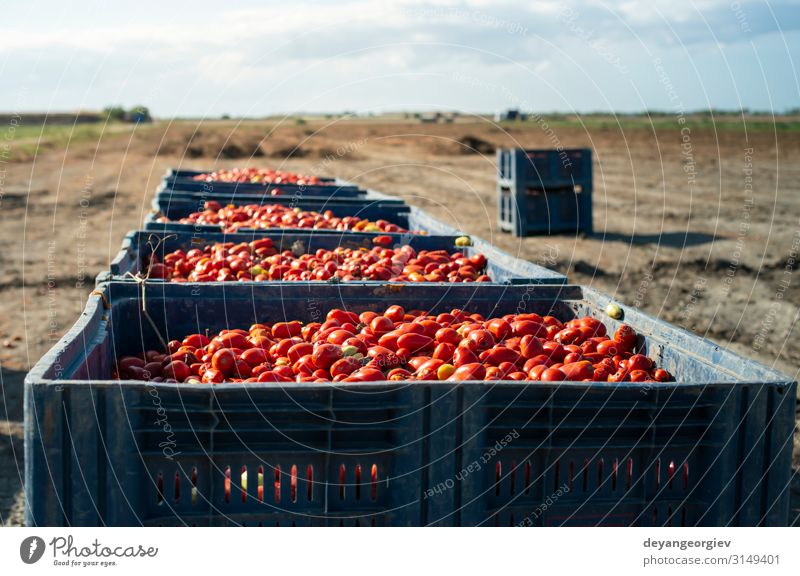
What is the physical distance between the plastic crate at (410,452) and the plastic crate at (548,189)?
1231 cm

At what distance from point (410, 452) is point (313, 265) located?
12.4ft

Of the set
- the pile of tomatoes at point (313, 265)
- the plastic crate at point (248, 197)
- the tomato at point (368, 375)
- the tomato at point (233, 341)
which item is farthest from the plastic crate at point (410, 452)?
the plastic crate at point (248, 197)

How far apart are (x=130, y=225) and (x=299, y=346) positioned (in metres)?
15.9

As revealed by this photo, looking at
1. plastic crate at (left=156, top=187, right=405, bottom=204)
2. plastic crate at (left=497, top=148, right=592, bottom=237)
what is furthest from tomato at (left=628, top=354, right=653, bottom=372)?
plastic crate at (left=497, top=148, right=592, bottom=237)

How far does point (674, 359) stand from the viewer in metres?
4.08

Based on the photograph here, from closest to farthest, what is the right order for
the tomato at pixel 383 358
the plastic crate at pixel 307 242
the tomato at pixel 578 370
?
the tomato at pixel 578 370, the tomato at pixel 383 358, the plastic crate at pixel 307 242

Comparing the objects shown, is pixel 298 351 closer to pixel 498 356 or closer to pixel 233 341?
pixel 233 341

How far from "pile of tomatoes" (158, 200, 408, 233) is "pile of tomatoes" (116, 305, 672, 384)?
3.30 meters

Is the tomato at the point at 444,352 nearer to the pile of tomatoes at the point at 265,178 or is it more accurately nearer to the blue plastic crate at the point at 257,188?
the blue plastic crate at the point at 257,188

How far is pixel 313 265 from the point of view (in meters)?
6.61

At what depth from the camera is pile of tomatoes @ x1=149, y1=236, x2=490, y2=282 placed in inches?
248

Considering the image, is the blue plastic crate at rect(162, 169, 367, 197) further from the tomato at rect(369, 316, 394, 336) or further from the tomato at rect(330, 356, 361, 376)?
the tomato at rect(330, 356, 361, 376)

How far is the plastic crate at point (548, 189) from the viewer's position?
15641 mm

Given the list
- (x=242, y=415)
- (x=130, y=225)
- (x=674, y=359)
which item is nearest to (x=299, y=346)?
(x=242, y=415)
